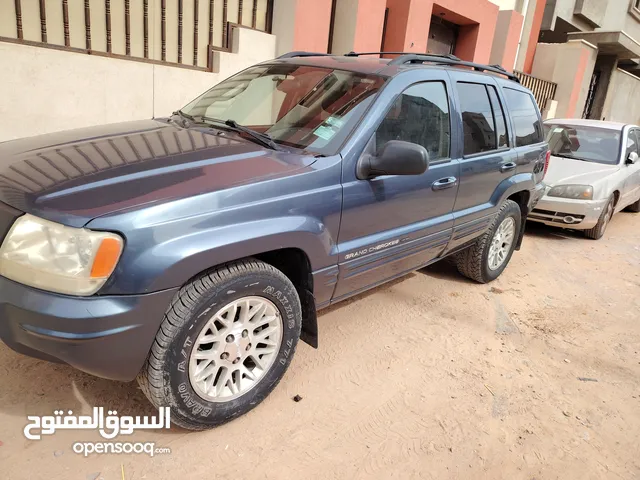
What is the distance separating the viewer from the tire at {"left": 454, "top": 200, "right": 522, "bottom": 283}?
4.43 metres

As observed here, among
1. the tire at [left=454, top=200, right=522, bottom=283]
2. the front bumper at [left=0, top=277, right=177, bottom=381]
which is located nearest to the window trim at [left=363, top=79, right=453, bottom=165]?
the tire at [left=454, top=200, right=522, bottom=283]

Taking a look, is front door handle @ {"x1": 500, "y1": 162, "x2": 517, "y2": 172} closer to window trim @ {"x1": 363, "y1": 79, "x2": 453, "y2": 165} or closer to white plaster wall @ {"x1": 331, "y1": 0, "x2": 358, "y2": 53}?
window trim @ {"x1": 363, "y1": 79, "x2": 453, "y2": 165}

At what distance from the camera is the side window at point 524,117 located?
4.38 meters

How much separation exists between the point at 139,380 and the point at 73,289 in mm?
576

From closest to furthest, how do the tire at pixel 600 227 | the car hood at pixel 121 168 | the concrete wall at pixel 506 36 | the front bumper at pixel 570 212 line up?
the car hood at pixel 121 168 → the front bumper at pixel 570 212 → the tire at pixel 600 227 → the concrete wall at pixel 506 36

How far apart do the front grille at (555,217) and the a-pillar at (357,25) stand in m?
3.74

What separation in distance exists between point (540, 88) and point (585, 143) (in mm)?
7187

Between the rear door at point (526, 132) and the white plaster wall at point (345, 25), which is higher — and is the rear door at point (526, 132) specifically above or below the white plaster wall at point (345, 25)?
below

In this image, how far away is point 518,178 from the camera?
4449 mm

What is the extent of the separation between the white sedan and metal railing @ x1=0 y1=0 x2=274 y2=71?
4662mm

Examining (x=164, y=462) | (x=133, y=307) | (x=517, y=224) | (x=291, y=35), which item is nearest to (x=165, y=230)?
(x=133, y=307)

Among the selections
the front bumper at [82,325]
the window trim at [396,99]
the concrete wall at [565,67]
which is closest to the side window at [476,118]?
the window trim at [396,99]

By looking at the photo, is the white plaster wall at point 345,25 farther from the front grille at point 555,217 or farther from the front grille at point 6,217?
the front grille at point 6,217

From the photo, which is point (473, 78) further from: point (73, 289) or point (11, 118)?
point (11, 118)
